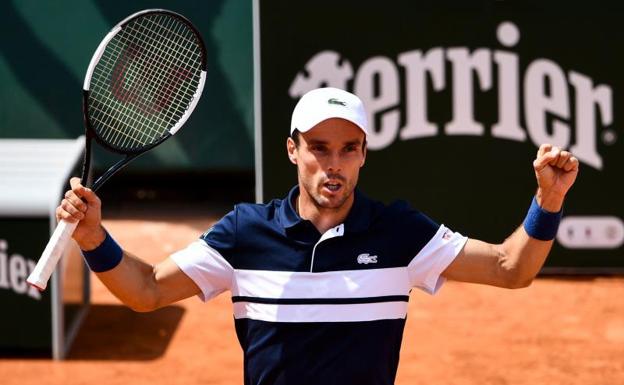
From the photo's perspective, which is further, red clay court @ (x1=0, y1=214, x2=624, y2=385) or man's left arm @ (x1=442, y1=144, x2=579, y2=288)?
red clay court @ (x1=0, y1=214, x2=624, y2=385)

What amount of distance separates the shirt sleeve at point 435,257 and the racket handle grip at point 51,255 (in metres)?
1.08

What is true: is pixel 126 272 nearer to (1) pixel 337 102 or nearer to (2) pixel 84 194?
(2) pixel 84 194

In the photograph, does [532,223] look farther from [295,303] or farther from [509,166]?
[509,166]

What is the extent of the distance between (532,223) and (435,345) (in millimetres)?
4589

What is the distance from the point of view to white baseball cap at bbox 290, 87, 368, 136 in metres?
3.76

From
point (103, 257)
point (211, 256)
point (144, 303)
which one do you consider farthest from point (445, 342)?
point (103, 257)

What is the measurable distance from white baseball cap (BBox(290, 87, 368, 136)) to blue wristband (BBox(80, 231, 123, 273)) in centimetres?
70

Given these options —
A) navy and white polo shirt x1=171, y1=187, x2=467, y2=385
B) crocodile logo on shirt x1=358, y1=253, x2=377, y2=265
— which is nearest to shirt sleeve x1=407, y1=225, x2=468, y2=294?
navy and white polo shirt x1=171, y1=187, x2=467, y2=385

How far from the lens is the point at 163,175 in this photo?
43.5ft

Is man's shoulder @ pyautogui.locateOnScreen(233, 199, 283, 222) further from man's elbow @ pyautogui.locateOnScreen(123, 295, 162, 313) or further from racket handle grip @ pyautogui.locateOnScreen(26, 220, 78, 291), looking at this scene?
racket handle grip @ pyautogui.locateOnScreen(26, 220, 78, 291)

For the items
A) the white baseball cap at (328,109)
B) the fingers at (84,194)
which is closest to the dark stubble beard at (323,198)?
the white baseball cap at (328,109)

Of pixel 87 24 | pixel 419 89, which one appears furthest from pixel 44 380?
pixel 87 24

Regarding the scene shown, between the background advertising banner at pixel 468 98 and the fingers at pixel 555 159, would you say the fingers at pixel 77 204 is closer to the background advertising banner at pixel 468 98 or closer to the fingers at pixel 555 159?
the fingers at pixel 555 159

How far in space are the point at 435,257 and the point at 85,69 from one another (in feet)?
29.8
